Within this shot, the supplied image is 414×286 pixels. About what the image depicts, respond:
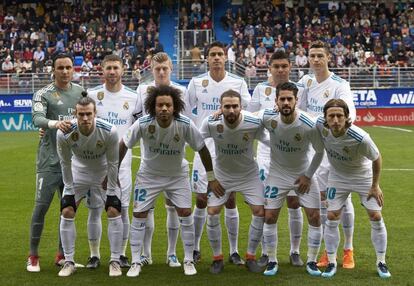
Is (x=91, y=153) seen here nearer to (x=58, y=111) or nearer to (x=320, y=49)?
(x=58, y=111)

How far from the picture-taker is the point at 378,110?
31.7m

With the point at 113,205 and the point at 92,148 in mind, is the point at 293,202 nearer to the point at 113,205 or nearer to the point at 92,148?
the point at 113,205

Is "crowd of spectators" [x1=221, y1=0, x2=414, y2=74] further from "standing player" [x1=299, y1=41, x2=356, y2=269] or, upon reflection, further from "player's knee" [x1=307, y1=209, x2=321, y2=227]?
"player's knee" [x1=307, y1=209, x2=321, y2=227]

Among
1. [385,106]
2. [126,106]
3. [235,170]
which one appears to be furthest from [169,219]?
[385,106]

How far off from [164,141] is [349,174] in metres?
2.01

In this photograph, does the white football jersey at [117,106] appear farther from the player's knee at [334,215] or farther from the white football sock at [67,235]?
the player's knee at [334,215]

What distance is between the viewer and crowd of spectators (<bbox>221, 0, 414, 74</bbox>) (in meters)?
35.2

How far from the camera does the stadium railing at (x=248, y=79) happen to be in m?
32.7

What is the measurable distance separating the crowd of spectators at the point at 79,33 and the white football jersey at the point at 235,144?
2525 centimetres

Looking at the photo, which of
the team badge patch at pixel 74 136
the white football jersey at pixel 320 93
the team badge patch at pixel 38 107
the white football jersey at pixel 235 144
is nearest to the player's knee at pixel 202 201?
the white football jersey at pixel 235 144

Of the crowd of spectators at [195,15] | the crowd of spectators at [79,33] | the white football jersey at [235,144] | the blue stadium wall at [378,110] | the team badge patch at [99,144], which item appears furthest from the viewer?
the crowd of spectators at [195,15]

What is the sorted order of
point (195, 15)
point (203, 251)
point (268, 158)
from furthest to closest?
1. point (195, 15)
2. point (203, 251)
3. point (268, 158)

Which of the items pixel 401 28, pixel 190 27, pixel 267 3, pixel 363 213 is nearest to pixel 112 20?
pixel 190 27

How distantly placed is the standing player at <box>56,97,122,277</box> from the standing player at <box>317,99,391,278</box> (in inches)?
88.2
